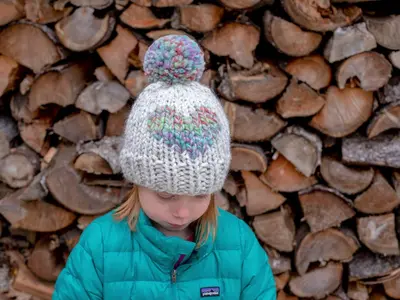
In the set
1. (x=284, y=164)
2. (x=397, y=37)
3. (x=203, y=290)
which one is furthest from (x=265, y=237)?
(x=397, y=37)

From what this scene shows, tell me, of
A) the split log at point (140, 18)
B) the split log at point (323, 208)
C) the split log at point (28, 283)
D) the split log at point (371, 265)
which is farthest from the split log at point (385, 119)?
the split log at point (28, 283)

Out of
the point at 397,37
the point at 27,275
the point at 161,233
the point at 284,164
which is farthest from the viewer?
the point at 27,275

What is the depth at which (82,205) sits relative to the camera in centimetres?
192

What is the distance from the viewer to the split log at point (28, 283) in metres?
2.10

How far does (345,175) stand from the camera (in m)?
1.91

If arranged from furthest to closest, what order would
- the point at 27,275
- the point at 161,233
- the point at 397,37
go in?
the point at 27,275 → the point at 397,37 → the point at 161,233

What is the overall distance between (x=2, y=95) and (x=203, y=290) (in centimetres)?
100

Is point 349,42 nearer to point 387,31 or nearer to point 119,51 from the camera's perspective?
point 387,31

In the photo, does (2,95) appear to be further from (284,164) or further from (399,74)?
(399,74)

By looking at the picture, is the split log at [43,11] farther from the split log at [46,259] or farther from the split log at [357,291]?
the split log at [357,291]

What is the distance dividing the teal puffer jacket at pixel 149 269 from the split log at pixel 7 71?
691mm

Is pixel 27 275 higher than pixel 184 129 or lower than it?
lower

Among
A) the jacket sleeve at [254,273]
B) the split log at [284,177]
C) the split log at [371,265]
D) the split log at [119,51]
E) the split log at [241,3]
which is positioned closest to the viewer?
the jacket sleeve at [254,273]

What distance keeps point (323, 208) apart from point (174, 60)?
95cm
